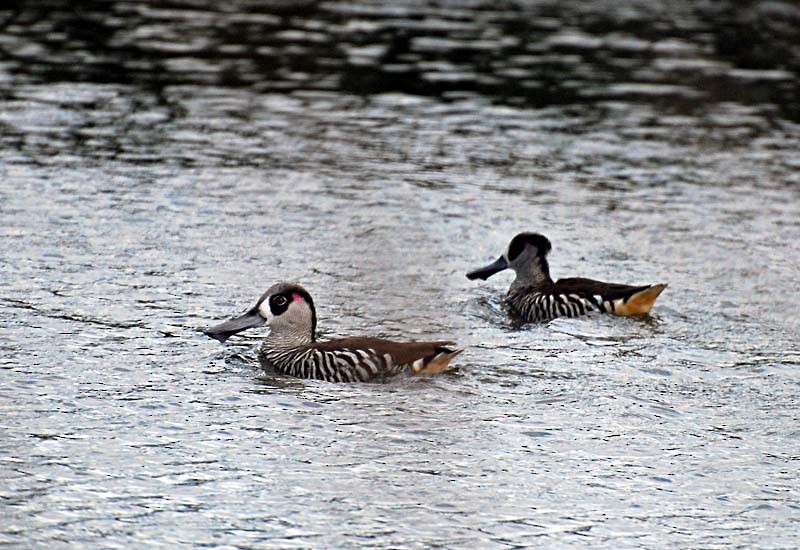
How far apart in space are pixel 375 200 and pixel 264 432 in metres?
6.76

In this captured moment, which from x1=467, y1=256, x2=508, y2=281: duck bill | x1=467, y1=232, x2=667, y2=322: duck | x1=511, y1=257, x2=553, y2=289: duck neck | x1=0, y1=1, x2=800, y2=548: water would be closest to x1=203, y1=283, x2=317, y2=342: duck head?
x1=0, y1=1, x2=800, y2=548: water

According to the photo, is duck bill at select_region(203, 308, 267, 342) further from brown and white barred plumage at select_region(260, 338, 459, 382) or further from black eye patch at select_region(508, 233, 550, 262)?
black eye patch at select_region(508, 233, 550, 262)

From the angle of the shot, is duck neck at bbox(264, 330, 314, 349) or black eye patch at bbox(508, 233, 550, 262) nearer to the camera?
duck neck at bbox(264, 330, 314, 349)

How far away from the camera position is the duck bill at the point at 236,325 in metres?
11.2

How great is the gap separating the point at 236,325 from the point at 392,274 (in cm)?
268

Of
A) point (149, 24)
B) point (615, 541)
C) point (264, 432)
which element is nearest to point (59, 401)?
point (264, 432)

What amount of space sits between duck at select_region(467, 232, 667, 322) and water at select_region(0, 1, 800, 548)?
17 centimetres

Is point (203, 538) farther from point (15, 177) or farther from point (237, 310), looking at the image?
point (15, 177)

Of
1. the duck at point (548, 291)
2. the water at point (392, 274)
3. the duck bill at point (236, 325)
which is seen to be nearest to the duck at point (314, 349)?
the duck bill at point (236, 325)

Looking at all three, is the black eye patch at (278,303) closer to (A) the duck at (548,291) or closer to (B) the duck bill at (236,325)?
(B) the duck bill at (236,325)

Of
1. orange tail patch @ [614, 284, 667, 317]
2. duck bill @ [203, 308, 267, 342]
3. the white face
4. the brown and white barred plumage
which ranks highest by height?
the white face

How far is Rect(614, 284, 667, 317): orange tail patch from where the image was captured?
12289mm

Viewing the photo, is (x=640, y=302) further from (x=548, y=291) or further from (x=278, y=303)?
(x=278, y=303)

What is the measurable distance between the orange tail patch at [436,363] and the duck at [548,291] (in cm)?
203
